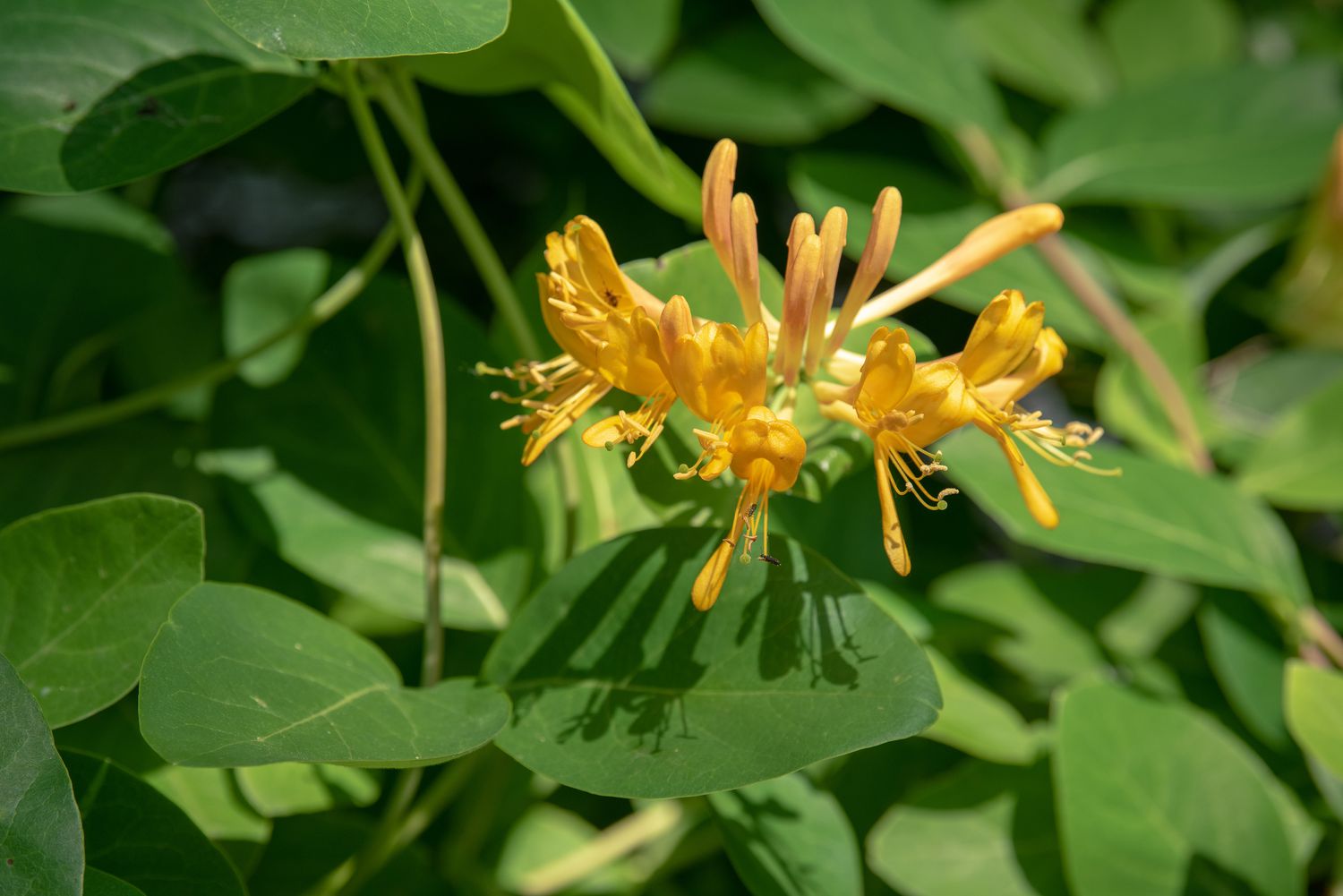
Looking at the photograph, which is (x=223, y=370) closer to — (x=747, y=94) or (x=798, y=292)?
(x=798, y=292)

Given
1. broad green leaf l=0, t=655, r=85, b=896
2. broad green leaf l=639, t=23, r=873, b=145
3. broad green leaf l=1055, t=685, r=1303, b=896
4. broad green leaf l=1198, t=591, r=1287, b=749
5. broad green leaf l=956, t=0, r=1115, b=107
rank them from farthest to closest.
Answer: broad green leaf l=956, t=0, r=1115, b=107
broad green leaf l=639, t=23, r=873, b=145
broad green leaf l=1198, t=591, r=1287, b=749
broad green leaf l=1055, t=685, r=1303, b=896
broad green leaf l=0, t=655, r=85, b=896

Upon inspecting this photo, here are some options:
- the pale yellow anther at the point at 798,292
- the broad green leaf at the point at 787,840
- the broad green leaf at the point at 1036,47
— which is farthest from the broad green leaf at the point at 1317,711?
the broad green leaf at the point at 1036,47

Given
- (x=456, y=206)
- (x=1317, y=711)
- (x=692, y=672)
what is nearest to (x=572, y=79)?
(x=456, y=206)

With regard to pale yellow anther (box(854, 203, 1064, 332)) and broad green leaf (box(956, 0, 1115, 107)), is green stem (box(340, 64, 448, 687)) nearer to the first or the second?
pale yellow anther (box(854, 203, 1064, 332))

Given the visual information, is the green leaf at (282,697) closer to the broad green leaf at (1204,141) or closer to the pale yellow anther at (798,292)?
the pale yellow anther at (798,292)

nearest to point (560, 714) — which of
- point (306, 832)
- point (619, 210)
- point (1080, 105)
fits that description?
point (306, 832)

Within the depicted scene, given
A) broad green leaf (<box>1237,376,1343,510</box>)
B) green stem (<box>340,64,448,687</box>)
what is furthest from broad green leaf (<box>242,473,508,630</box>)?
broad green leaf (<box>1237,376,1343,510</box>)
